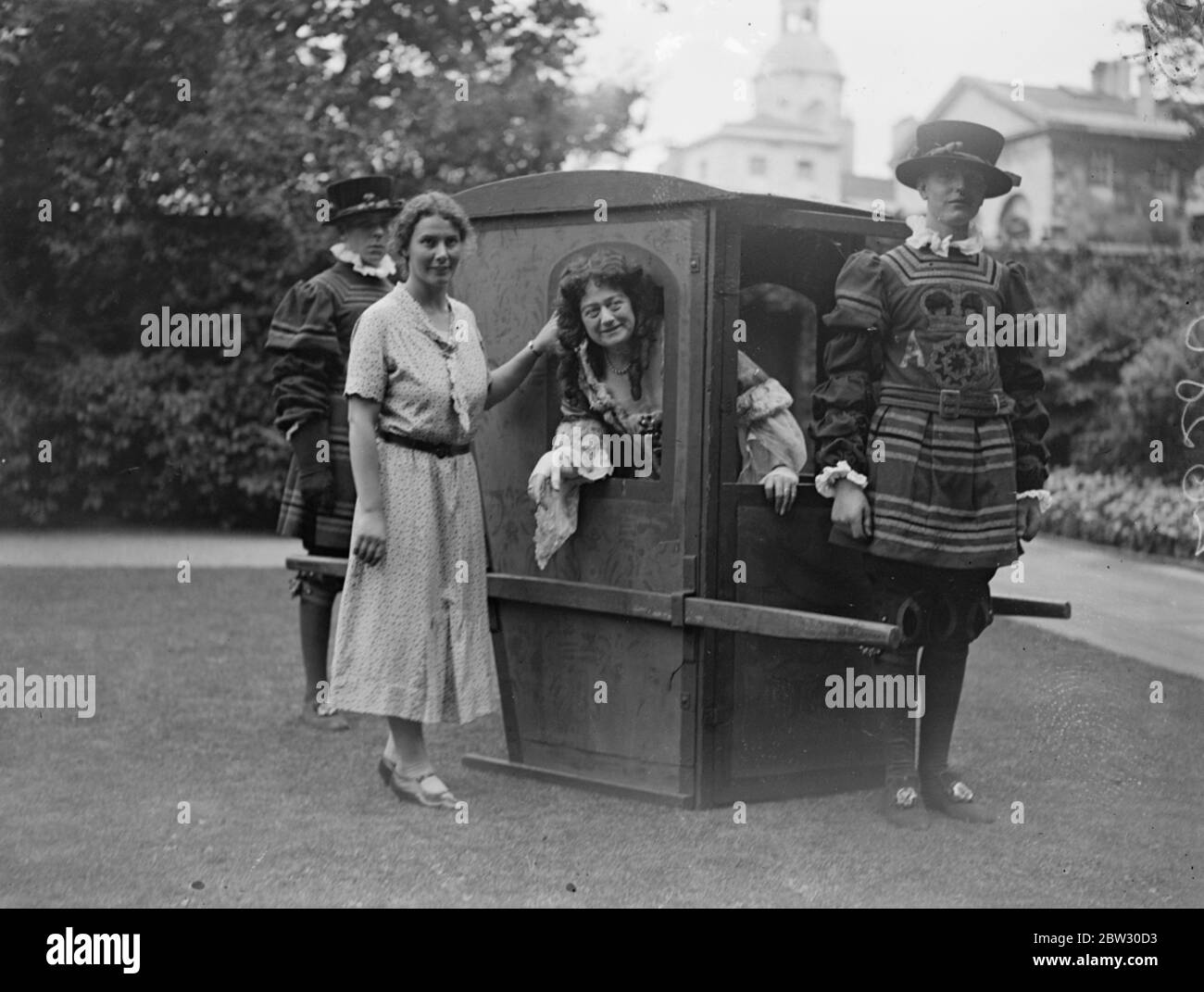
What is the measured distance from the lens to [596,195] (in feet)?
17.5

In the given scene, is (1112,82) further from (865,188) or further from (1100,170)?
(865,188)

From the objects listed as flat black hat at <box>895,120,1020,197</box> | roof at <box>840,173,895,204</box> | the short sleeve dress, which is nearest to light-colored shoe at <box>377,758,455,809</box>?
the short sleeve dress

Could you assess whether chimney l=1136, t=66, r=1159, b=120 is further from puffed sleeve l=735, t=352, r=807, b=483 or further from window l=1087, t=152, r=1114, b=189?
window l=1087, t=152, r=1114, b=189

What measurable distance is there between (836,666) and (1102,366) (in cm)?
854

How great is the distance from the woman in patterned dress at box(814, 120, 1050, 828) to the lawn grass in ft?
1.82

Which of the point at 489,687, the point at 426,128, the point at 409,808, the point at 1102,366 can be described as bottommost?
the point at 409,808

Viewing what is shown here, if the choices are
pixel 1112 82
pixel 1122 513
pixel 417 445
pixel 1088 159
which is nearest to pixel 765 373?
pixel 417 445

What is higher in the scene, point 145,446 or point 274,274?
point 274,274

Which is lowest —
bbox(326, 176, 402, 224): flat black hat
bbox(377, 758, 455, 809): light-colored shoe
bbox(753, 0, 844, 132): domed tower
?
bbox(377, 758, 455, 809): light-colored shoe

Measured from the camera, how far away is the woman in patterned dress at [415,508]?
5.20 m

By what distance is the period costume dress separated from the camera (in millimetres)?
5336
